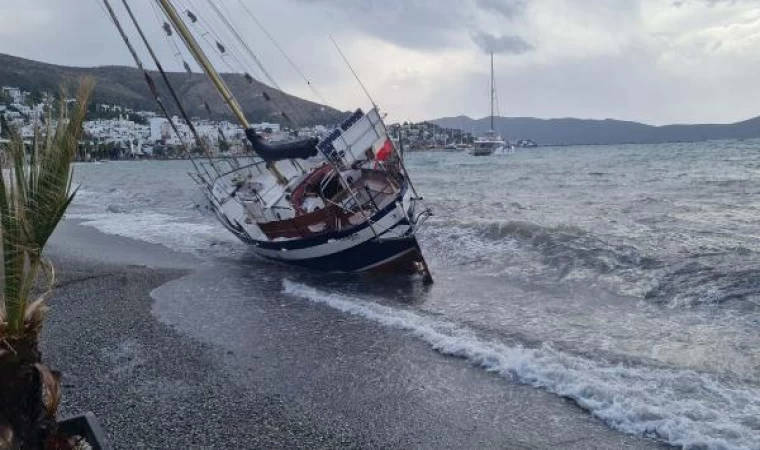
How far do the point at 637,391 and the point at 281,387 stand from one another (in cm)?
499

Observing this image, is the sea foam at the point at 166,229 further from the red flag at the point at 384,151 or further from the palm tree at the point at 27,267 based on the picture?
the palm tree at the point at 27,267

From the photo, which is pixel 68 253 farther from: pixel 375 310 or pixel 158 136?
pixel 158 136

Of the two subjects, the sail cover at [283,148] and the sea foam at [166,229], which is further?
the sea foam at [166,229]

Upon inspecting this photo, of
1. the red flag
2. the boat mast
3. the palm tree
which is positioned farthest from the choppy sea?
the palm tree

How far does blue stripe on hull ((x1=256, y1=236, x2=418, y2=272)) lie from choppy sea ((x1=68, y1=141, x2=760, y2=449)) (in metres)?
0.47

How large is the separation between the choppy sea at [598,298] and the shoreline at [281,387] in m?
0.61

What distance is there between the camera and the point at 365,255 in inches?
706

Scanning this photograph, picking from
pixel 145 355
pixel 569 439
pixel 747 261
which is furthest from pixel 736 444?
pixel 747 261

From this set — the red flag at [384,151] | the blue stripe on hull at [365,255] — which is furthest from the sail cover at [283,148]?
the blue stripe on hull at [365,255]

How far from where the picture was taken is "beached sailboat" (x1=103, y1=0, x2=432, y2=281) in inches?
692

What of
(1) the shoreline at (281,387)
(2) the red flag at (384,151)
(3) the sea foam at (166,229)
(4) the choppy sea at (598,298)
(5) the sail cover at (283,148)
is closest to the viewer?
(1) the shoreline at (281,387)

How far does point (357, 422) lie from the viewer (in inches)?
320

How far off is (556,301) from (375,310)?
425 centimetres

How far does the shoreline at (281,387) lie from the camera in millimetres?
7676
